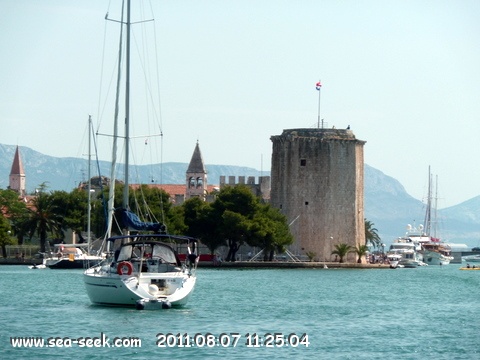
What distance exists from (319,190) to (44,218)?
16.8 meters

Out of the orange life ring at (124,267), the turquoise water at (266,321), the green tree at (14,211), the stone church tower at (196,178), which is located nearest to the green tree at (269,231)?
the green tree at (14,211)

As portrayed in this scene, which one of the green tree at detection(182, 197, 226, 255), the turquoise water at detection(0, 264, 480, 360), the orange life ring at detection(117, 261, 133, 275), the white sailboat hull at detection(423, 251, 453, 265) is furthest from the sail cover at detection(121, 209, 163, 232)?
the white sailboat hull at detection(423, 251, 453, 265)

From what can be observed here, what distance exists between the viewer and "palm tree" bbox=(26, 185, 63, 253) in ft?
271

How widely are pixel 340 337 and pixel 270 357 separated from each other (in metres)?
4.65

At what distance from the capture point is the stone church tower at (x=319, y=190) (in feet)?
269

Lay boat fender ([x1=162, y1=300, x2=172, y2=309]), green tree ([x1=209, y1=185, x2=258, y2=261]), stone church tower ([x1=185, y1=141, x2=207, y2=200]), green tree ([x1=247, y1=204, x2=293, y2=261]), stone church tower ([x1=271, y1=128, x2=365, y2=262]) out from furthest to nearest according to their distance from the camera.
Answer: stone church tower ([x1=185, y1=141, x2=207, y2=200])
stone church tower ([x1=271, y1=128, x2=365, y2=262])
green tree ([x1=209, y1=185, x2=258, y2=261])
green tree ([x1=247, y1=204, x2=293, y2=261])
boat fender ([x1=162, y1=300, x2=172, y2=309])

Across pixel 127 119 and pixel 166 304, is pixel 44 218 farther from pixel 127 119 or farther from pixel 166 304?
pixel 166 304

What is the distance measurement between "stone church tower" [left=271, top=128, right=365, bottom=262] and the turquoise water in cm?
2719

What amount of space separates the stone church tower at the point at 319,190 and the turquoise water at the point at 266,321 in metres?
27.2

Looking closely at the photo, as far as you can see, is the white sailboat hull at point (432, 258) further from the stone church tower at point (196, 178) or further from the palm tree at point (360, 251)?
the palm tree at point (360, 251)

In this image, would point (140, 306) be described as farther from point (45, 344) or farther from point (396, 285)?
point (396, 285)

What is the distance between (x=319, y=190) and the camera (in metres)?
82.2

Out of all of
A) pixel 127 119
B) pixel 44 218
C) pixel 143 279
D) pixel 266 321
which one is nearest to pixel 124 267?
pixel 143 279

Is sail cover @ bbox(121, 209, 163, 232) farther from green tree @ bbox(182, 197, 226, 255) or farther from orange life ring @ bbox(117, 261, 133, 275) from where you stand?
green tree @ bbox(182, 197, 226, 255)
